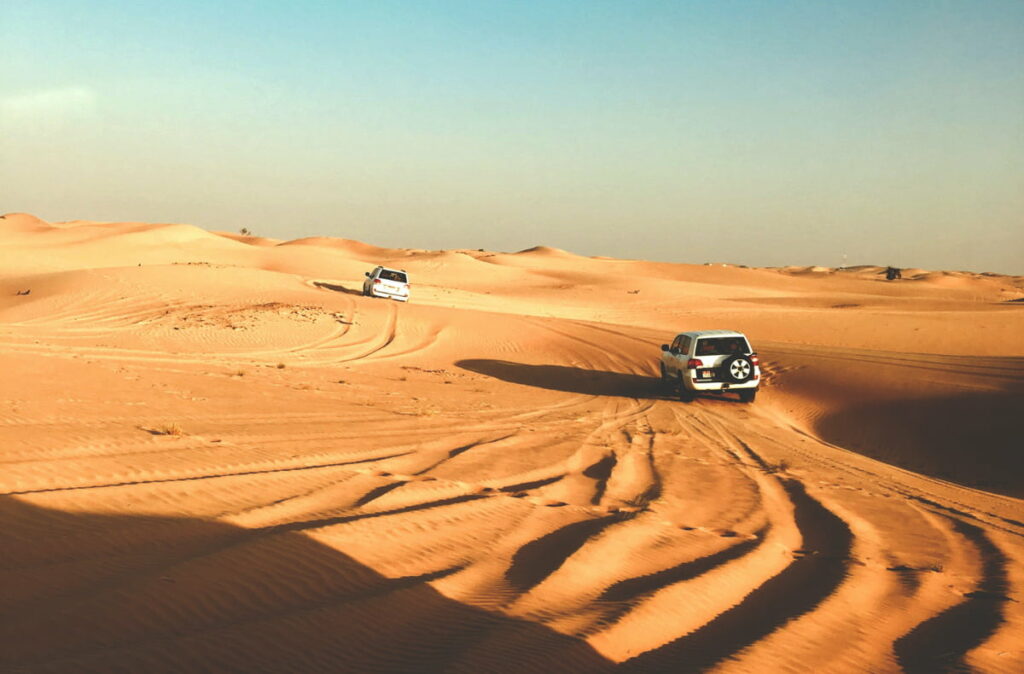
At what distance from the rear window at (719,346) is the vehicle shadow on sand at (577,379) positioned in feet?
3.69

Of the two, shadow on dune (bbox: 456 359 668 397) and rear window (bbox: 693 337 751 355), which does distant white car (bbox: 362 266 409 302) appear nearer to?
shadow on dune (bbox: 456 359 668 397)

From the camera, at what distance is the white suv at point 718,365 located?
669 inches

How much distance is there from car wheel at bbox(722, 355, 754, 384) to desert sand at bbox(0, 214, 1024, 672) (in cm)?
72

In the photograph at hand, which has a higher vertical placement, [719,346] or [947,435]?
[719,346]

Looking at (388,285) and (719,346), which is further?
(388,285)

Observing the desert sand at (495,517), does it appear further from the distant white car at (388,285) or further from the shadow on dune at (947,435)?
the distant white car at (388,285)

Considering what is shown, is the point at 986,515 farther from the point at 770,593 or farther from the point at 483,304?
the point at 483,304

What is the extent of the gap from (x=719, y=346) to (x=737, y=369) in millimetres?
629

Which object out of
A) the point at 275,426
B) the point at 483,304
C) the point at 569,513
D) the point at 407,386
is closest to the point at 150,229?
the point at 483,304

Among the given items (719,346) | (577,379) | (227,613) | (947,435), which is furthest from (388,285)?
(227,613)

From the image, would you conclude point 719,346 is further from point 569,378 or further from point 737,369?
point 569,378

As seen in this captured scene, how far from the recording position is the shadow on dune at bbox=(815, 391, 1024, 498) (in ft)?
40.7

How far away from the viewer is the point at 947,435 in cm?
1436

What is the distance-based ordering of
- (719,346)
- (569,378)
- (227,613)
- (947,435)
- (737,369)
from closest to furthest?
Result: 1. (227,613)
2. (947,435)
3. (737,369)
4. (719,346)
5. (569,378)
